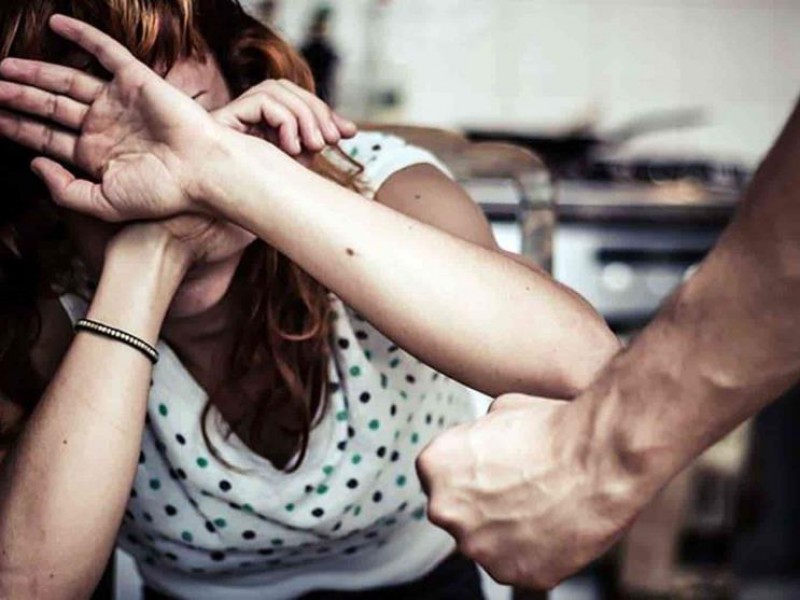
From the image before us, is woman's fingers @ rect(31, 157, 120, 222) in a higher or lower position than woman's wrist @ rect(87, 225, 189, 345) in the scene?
higher

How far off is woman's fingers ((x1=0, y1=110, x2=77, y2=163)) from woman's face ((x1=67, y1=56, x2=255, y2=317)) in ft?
0.24

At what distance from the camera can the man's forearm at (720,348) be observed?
1.93 ft

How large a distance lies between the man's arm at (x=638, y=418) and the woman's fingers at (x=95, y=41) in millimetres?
399

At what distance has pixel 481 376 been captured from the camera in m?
0.88

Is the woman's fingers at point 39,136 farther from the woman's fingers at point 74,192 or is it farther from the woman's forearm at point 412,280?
the woman's forearm at point 412,280

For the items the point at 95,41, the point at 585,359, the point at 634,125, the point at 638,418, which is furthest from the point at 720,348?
the point at 634,125

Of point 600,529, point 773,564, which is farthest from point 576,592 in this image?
point 600,529

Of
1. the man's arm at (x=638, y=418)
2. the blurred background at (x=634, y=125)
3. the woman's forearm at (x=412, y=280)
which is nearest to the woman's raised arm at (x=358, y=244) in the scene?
the woman's forearm at (x=412, y=280)

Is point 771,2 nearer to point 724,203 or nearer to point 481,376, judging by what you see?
point 724,203

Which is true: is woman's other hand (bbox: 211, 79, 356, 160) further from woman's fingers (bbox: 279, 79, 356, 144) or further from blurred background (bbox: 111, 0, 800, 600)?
blurred background (bbox: 111, 0, 800, 600)

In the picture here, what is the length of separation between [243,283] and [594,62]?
2000 mm

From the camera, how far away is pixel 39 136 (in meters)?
0.99

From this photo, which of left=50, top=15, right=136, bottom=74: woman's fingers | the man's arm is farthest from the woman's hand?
the man's arm

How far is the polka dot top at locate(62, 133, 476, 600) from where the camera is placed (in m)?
1.15
